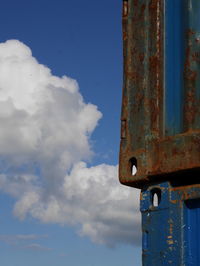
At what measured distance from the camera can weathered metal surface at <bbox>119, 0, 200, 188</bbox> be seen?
3.11 meters

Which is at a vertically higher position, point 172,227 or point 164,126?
point 164,126

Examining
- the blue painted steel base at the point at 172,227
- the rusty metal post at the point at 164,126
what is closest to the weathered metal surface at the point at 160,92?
the rusty metal post at the point at 164,126

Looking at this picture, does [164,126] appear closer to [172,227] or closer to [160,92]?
[160,92]

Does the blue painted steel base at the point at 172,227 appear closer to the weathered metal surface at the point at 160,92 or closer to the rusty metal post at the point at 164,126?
the rusty metal post at the point at 164,126

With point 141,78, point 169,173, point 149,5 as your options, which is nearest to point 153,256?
point 169,173

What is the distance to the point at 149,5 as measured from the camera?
3.51 metres

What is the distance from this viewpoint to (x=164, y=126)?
10.5 feet

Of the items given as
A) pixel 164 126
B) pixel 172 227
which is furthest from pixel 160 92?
pixel 172 227

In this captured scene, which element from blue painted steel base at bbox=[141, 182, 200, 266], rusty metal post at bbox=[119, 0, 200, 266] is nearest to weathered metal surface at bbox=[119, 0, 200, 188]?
rusty metal post at bbox=[119, 0, 200, 266]

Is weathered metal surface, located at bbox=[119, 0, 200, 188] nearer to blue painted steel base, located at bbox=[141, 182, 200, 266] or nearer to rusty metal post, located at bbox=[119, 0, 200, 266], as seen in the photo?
rusty metal post, located at bbox=[119, 0, 200, 266]

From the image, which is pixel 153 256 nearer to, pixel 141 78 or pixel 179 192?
pixel 179 192

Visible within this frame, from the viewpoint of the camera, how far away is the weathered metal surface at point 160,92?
3.11 m

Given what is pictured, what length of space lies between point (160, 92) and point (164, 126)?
217mm

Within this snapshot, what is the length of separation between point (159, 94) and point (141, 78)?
19 cm
